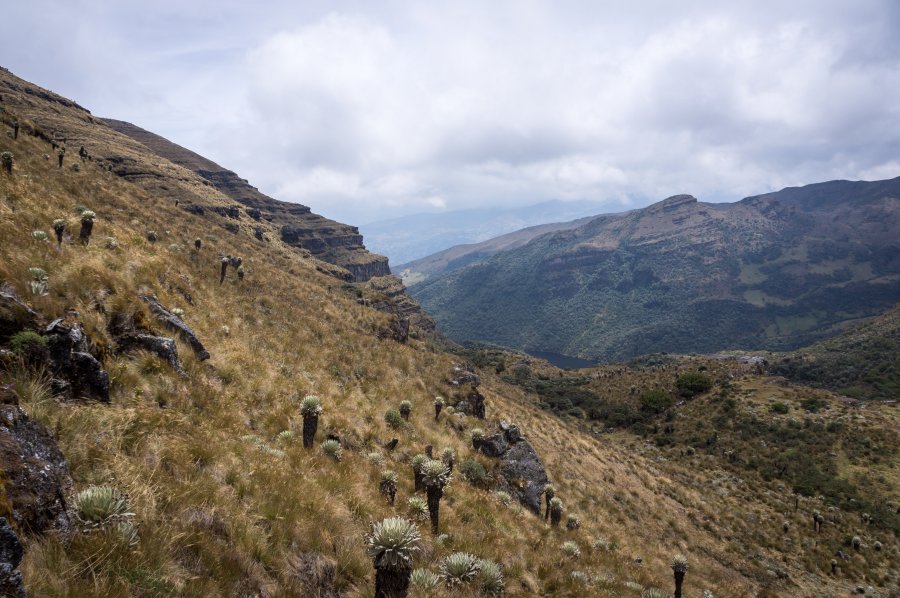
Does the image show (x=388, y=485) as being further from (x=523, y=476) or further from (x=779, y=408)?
(x=779, y=408)

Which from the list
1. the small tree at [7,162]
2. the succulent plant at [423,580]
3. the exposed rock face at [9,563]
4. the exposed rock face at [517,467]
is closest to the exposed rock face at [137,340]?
the exposed rock face at [9,563]

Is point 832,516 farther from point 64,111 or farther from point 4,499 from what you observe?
point 64,111

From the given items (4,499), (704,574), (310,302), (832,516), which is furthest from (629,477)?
(4,499)

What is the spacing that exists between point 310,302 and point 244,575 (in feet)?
95.9

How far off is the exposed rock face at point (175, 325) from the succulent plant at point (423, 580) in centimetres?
966

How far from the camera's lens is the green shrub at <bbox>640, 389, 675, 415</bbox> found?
63.8 m

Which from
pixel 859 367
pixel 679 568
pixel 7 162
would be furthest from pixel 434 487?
pixel 859 367

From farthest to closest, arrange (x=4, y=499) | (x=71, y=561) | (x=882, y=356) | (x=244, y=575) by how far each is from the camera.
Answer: (x=882, y=356), (x=244, y=575), (x=71, y=561), (x=4, y=499)

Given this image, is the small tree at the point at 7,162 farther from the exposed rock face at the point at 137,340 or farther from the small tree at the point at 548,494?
the small tree at the point at 548,494

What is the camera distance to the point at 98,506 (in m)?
4.64

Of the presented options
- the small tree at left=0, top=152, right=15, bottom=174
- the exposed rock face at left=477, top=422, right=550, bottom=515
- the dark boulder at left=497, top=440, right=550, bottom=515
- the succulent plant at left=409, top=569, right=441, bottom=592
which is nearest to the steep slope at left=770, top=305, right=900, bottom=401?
the exposed rock face at left=477, top=422, right=550, bottom=515

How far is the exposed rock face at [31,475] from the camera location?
410 cm

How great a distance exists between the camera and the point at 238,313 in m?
21.7

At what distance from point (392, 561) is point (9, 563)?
409 cm
